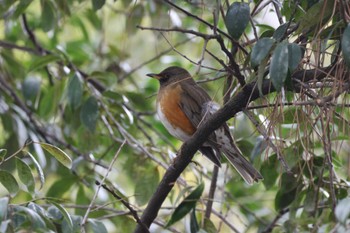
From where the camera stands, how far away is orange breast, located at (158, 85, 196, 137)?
15.7ft

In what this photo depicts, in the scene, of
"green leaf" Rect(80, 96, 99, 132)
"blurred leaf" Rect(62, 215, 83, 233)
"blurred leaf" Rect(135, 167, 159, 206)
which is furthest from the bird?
"blurred leaf" Rect(62, 215, 83, 233)

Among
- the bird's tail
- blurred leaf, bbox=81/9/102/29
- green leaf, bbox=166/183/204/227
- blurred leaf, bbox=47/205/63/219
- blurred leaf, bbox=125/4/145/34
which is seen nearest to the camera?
blurred leaf, bbox=47/205/63/219

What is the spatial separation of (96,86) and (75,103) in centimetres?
100

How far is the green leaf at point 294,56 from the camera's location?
2664 millimetres

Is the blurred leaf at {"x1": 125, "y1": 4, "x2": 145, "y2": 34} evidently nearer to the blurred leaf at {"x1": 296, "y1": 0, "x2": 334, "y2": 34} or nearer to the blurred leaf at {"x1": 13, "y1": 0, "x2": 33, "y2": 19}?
the blurred leaf at {"x1": 13, "y1": 0, "x2": 33, "y2": 19}

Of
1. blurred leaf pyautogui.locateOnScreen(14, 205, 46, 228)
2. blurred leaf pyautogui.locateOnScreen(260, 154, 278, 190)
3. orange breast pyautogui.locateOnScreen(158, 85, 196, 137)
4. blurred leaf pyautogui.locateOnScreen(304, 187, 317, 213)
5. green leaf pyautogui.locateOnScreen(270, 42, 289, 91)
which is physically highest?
orange breast pyautogui.locateOnScreen(158, 85, 196, 137)

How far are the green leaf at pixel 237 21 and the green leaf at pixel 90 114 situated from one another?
1.81 meters

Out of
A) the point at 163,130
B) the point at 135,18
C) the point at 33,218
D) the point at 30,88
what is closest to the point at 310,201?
the point at 33,218

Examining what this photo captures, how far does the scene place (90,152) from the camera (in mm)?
5156

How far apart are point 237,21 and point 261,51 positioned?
1.14ft

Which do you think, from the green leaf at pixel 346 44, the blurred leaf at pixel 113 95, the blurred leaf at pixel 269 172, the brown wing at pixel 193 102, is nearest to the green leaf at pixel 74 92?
the blurred leaf at pixel 113 95

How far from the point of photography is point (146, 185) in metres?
4.50

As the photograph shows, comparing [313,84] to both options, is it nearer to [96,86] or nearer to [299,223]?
[299,223]

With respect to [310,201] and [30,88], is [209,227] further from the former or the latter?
[30,88]
